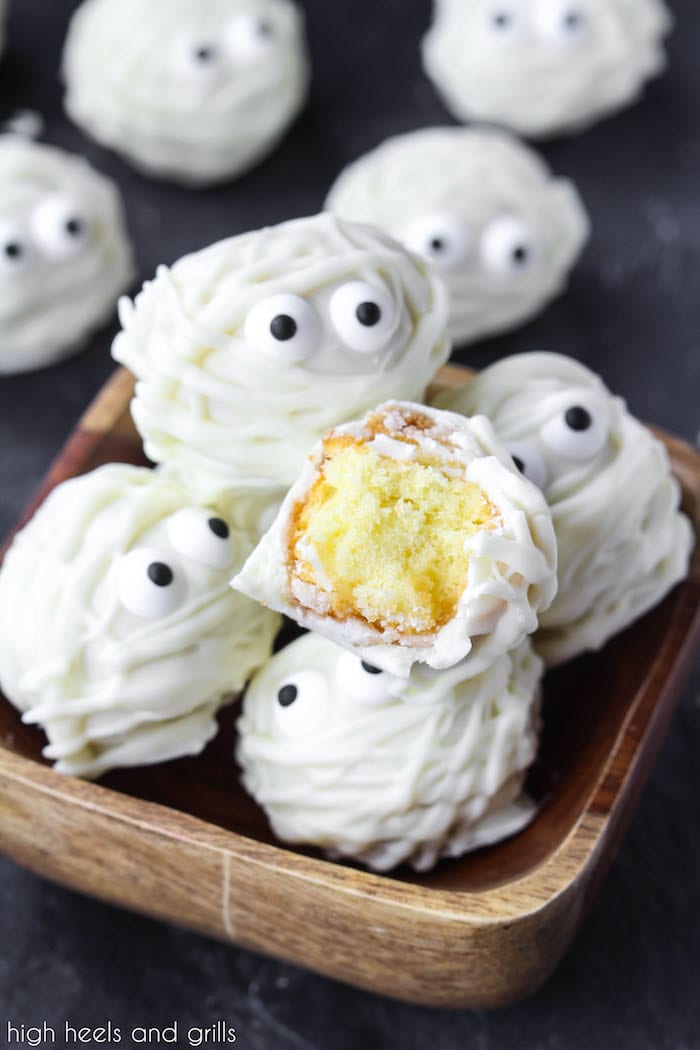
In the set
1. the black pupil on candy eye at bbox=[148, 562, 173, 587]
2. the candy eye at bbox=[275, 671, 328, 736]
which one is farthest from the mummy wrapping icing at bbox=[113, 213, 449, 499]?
the candy eye at bbox=[275, 671, 328, 736]

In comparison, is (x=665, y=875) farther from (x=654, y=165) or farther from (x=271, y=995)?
(x=654, y=165)

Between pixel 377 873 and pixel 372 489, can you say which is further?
pixel 377 873

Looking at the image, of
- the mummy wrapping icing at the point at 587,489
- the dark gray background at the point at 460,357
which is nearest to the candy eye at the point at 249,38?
the dark gray background at the point at 460,357

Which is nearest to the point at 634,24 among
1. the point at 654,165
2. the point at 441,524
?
the point at 654,165

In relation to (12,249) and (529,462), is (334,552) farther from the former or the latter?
(12,249)

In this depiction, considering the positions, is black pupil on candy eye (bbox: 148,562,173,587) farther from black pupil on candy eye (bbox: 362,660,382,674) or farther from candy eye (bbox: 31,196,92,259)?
candy eye (bbox: 31,196,92,259)

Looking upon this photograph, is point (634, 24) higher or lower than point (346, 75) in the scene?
higher

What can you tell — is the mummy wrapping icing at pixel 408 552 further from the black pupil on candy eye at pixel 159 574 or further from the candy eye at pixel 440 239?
the candy eye at pixel 440 239
